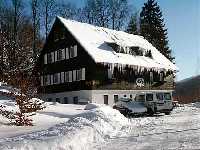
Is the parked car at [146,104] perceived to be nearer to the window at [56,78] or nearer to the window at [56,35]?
the window at [56,78]

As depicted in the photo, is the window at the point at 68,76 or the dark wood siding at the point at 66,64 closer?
the dark wood siding at the point at 66,64

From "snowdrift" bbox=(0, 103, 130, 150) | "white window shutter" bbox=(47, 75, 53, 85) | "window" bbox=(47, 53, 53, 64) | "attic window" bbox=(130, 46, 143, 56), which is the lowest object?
"snowdrift" bbox=(0, 103, 130, 150)

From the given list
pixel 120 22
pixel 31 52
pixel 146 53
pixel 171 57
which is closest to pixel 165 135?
pixel 146 53

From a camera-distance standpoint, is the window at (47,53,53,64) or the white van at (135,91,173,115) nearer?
the white van at (135,91,173,115)

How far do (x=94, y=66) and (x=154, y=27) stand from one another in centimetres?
2890

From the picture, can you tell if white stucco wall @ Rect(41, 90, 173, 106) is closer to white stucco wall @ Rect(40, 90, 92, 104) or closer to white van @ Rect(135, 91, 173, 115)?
white stucco wall @ Rect(40, 90, 92, 104)

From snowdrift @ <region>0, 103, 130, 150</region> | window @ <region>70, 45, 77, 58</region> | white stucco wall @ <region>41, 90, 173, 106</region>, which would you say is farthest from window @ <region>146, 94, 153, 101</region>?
snowdrift @ <region>0, 103, 130, 150</region>

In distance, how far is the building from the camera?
45.6m

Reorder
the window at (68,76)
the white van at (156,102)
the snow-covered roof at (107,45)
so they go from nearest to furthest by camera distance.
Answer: the white van at (156,102), the snow-covered roof at (107,45), the window at (68,76)

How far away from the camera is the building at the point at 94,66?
4559 cm

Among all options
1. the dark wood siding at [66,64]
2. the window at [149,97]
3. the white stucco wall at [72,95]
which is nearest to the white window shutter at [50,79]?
the dark wood siding at [66,64]

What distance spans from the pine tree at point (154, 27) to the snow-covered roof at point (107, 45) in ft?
45.6

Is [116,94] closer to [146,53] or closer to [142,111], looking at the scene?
[146,53]

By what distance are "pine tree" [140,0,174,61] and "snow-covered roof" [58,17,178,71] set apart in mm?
13912
